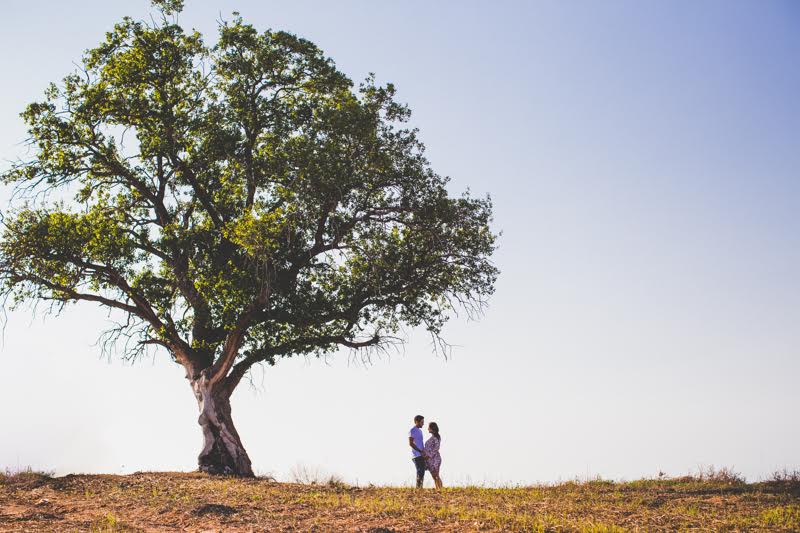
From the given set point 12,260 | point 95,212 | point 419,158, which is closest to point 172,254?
point 95,212

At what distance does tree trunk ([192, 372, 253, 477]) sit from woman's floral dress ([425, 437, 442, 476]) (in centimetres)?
641

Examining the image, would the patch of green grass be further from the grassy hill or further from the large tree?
the large tree

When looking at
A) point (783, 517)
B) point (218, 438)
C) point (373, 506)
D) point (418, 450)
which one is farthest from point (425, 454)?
point (783, 517)

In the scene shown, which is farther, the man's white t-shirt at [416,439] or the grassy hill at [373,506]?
the man's white t-shirt at [416,439]

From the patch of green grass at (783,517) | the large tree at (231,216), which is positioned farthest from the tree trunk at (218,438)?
the patch of green grass at (783,517)

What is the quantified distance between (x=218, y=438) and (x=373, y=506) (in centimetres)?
966

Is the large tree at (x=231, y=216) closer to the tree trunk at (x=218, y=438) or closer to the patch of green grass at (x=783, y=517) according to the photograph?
the tree trunk at (x=218, y=438)

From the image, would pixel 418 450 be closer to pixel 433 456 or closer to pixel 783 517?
pixel 433 456

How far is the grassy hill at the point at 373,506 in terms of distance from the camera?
43.4 ft

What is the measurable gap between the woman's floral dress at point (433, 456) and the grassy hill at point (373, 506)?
1.59 metres

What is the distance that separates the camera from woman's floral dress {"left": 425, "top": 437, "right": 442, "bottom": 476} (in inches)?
789

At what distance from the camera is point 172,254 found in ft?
77.5

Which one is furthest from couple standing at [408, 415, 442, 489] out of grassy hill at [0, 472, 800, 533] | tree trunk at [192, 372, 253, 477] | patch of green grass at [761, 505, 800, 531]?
patch of green grass at [761, 505, 800, 531]

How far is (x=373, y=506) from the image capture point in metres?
14.8
